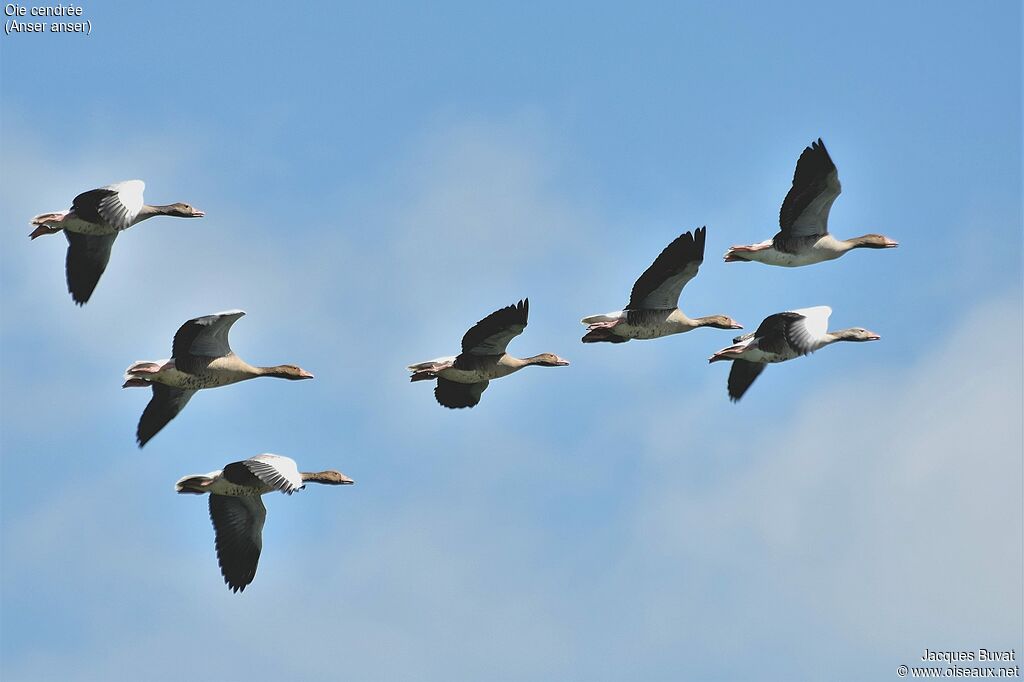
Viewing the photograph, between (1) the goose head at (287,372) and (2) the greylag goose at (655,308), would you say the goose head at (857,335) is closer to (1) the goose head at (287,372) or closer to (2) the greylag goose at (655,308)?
(2) the greylag goose at (655,308)

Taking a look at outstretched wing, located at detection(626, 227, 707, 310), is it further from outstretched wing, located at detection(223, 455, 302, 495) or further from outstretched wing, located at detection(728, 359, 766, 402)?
outstretched wing, located at detection(223, 455, 302, 495)

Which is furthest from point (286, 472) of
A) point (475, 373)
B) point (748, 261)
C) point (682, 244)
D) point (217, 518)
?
point (748, 261)

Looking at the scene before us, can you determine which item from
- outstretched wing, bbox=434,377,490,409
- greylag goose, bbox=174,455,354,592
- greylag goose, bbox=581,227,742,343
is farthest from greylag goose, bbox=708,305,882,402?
greylag goose, bbox=174,455,354,592

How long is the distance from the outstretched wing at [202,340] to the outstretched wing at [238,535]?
2.26 metres

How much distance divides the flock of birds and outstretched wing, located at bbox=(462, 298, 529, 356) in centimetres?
2

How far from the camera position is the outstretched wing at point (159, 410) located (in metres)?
29.5

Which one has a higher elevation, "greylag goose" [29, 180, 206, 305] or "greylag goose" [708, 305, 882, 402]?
"greylag goose" [29, 180, 206, 305]

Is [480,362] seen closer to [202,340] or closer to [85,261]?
[202,340]

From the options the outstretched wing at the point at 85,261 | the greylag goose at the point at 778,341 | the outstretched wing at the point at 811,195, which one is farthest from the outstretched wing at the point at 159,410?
the outstretched wing at the point at 811,195

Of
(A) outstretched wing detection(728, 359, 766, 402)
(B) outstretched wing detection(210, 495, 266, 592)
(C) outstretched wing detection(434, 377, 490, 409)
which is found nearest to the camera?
(B) outstretched wing detection(210, 495, 266, 592)

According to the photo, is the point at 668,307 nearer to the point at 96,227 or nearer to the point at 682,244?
the point at 682,244

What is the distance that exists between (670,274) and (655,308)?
0.98 meters

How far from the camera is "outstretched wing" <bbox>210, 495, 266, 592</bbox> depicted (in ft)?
93.7

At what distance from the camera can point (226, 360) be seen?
2862 cm
